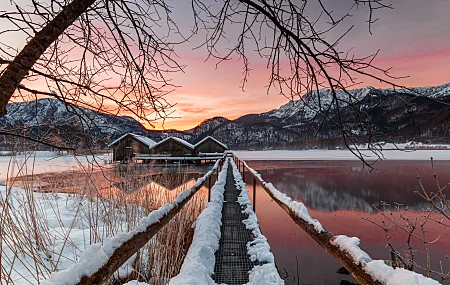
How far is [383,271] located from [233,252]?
331 cm

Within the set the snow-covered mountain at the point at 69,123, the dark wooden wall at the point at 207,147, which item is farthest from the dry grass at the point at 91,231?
the dark wooden wall at the point at 207,147

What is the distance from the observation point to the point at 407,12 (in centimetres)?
243

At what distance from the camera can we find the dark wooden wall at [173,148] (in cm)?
3819

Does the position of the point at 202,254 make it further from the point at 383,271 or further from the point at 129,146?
the point at 129,146

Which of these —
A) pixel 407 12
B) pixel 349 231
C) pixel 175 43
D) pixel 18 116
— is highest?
pixel 407 12

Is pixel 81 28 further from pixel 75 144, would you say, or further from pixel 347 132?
pixel 347 132

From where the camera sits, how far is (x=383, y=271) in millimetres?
1123

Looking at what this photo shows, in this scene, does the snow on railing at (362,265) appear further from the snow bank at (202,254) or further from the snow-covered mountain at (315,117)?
the snow bank at (202,254)

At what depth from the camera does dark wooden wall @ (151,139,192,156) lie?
38188mm

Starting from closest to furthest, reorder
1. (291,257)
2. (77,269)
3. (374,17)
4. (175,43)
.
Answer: (77,269), (374,17), (175,43), (291,257)

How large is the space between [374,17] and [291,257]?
5.81 meters

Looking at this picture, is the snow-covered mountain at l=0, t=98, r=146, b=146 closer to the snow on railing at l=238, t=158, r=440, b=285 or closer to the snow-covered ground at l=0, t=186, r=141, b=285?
the snow-covered ground at l=0, t=186, r=141, b=285

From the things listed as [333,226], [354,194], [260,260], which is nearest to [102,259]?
[260,260]

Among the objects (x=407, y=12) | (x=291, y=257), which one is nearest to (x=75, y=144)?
(x=407, y=12)
